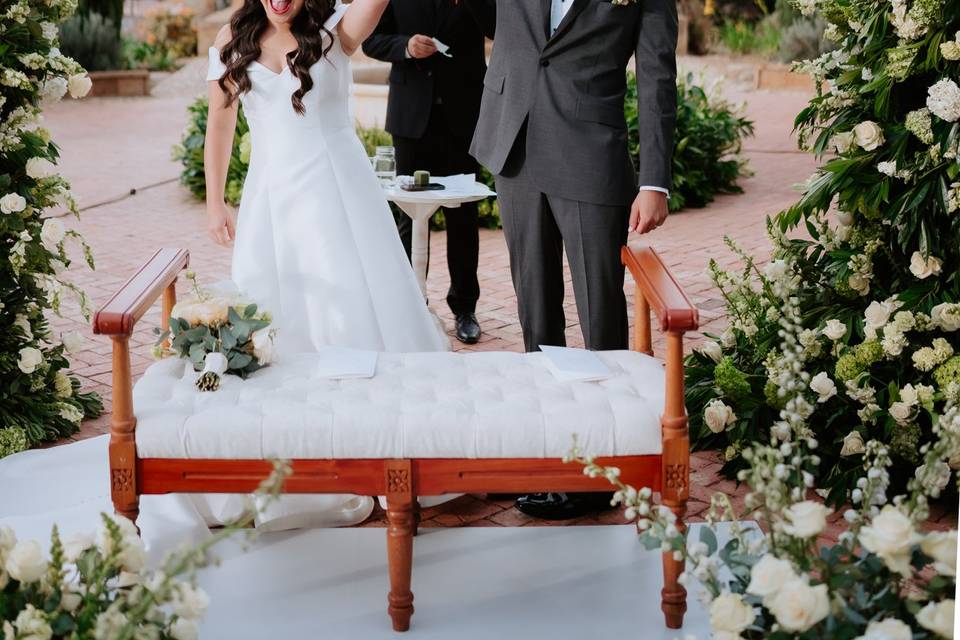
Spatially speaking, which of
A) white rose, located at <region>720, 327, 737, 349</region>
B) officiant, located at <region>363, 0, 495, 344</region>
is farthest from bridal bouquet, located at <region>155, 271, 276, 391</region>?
officiant, located at <region>363, 0, 495, 344</region>

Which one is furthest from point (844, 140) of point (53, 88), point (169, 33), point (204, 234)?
point (169, 33)

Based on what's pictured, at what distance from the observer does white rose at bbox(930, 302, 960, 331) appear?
3738 millimetres

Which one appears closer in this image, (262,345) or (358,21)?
(262,345)

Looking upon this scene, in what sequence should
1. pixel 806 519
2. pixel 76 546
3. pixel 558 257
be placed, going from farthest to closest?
pixel 558 257, pixel 76 546, pixel 806 519

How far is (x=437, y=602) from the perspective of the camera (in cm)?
346

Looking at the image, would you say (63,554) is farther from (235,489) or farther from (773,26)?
(773,26)

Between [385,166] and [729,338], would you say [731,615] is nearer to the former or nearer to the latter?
[729,338]

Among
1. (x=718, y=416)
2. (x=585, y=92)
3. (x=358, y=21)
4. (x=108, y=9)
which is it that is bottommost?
(x=718, y=416)

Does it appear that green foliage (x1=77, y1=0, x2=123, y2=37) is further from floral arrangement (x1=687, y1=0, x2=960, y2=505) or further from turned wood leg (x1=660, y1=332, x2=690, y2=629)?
turned wood leg (x1=660, y1=332, x2=690, y2=629)

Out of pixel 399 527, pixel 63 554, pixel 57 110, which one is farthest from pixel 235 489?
pixel 57 110

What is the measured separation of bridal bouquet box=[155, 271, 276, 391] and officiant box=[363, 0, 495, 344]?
2.31 metres

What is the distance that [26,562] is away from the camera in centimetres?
217

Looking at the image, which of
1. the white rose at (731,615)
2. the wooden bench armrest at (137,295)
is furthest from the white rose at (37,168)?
the white rose at (731,615)

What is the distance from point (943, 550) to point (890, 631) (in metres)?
0.18
